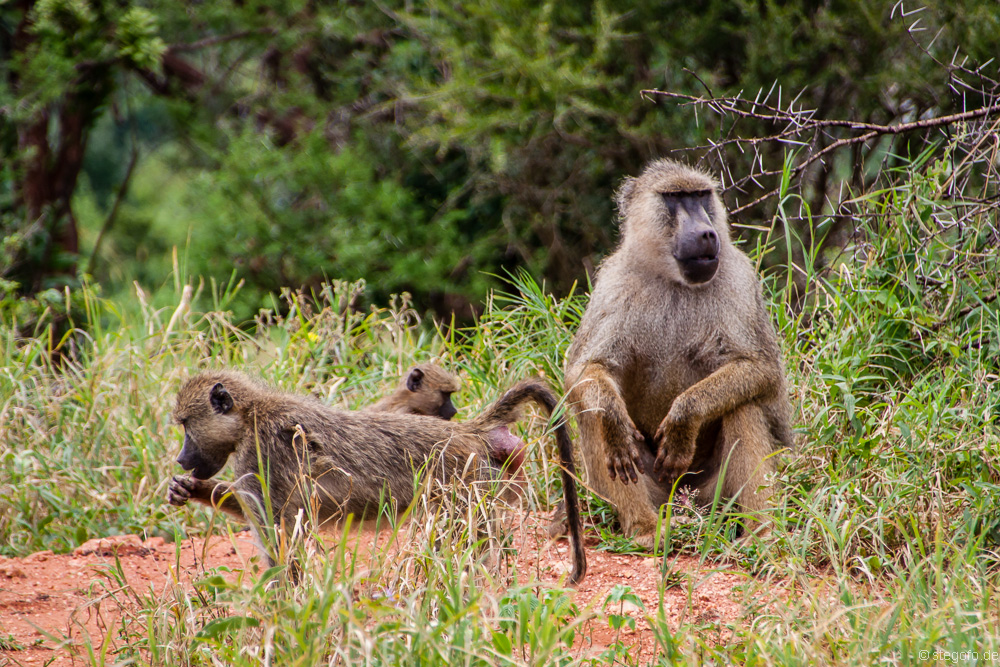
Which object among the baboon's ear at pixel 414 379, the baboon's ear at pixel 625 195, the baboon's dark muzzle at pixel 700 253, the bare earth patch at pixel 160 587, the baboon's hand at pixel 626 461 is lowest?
the bare earth patch at pixel 160 587

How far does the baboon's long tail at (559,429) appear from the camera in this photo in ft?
9.63

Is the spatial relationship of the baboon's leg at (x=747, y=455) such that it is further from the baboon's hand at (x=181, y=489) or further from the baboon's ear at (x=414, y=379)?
the baboon's hand at (x=181, y=489)

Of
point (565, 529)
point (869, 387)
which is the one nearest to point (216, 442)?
point (565, 529)

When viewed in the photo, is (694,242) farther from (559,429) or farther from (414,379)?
(414,379)

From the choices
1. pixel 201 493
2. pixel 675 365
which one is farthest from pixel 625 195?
pixel 201 493

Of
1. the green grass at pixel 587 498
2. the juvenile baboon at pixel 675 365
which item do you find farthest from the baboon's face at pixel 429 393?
the juvenile baboon at pixel 675 365

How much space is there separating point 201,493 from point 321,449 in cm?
38

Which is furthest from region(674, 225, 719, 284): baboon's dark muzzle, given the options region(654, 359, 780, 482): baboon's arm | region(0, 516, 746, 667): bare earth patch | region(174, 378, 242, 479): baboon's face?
region(174, 378, 242, 479): baboon's face

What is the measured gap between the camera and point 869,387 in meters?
3.90

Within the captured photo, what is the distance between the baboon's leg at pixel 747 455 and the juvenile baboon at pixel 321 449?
2.35 ft

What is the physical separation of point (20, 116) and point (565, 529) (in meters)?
5.77

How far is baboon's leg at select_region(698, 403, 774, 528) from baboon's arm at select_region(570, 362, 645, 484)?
1.01ft

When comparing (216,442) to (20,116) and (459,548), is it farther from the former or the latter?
(20,116)

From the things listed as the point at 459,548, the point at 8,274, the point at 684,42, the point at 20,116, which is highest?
the point at 684,42
